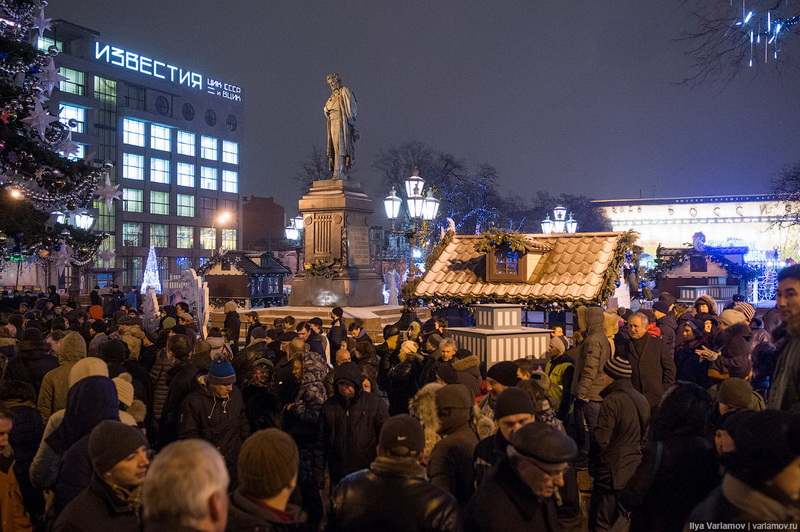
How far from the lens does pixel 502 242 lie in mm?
13164

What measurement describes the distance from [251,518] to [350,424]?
2765 millimetres

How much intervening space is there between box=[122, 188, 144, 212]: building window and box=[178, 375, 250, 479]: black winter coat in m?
65.9

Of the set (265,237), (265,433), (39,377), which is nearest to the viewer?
(265,433)

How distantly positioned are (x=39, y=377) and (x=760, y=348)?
8086 mm

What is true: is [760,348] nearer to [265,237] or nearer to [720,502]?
[720,502]

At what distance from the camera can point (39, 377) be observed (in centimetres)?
741

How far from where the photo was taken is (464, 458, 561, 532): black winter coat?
3355 millimetres

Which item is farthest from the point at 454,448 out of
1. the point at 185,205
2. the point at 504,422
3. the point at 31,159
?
the point at 185,205

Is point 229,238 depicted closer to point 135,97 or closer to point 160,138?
point 160,138

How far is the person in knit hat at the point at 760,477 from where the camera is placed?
8.79 feet

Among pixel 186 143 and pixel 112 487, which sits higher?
pixel 186 143

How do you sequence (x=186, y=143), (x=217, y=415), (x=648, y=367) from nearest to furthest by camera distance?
(x=217, y=415) < (x=648, y=367) < (x=186, y=143)

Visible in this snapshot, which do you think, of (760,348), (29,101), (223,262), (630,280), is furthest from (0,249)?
(760,348)

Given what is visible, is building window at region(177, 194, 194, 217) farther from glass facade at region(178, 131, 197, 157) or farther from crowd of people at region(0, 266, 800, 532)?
crowd of people at region(0, 266, 800, 532)
